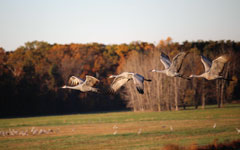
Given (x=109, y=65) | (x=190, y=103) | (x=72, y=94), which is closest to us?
(x=190, y=103)

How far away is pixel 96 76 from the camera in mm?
88000

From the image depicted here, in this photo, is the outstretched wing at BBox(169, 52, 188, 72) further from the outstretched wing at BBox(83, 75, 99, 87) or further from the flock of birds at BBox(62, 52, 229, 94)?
the outstretched wing at BBox(83, 75, 99, 87)

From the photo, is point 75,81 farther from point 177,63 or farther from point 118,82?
point 177,63

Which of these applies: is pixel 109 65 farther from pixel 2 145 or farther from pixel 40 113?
pixel 2 145

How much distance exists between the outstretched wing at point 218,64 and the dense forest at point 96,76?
163 feet

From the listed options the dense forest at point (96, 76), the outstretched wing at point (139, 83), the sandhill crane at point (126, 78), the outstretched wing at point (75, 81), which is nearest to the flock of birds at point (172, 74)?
the sandhill crane at point (126, 78)

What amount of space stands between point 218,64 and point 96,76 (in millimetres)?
67348

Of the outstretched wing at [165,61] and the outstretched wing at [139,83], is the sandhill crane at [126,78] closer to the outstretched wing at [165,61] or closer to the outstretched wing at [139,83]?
the outstretched wing at [139,83]

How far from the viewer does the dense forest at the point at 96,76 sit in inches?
3100

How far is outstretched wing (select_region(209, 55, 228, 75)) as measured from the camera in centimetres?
2134

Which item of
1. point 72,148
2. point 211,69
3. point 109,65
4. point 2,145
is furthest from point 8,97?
point 211,69

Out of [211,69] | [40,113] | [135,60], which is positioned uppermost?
[135,60]

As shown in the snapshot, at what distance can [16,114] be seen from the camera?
85.1m

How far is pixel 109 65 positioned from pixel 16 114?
2833cm
